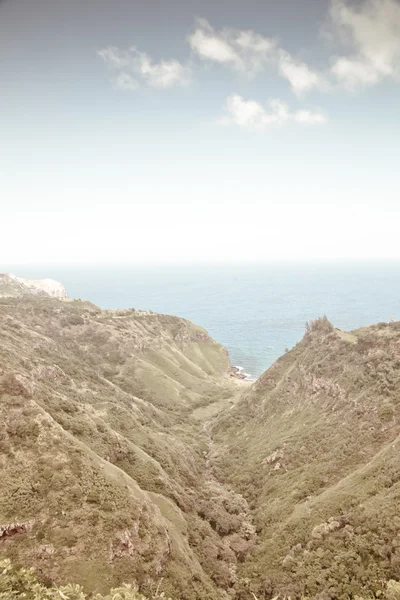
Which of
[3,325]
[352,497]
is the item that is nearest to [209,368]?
[3,325]

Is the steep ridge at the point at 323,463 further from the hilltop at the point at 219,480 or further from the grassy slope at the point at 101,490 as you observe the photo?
the grassy slope at the point at 101,490

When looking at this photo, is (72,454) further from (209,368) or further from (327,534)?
(209,368)

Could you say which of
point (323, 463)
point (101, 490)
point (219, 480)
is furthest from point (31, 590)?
→ point (219, 480)

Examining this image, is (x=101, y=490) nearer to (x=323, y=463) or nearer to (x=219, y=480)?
(x=219, y=480)

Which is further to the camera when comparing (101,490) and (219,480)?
(219,480)

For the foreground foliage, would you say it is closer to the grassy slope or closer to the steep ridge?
the grassy slope

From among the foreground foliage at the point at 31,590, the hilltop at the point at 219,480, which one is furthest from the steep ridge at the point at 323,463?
the foreground foliage at the point at 31,590
